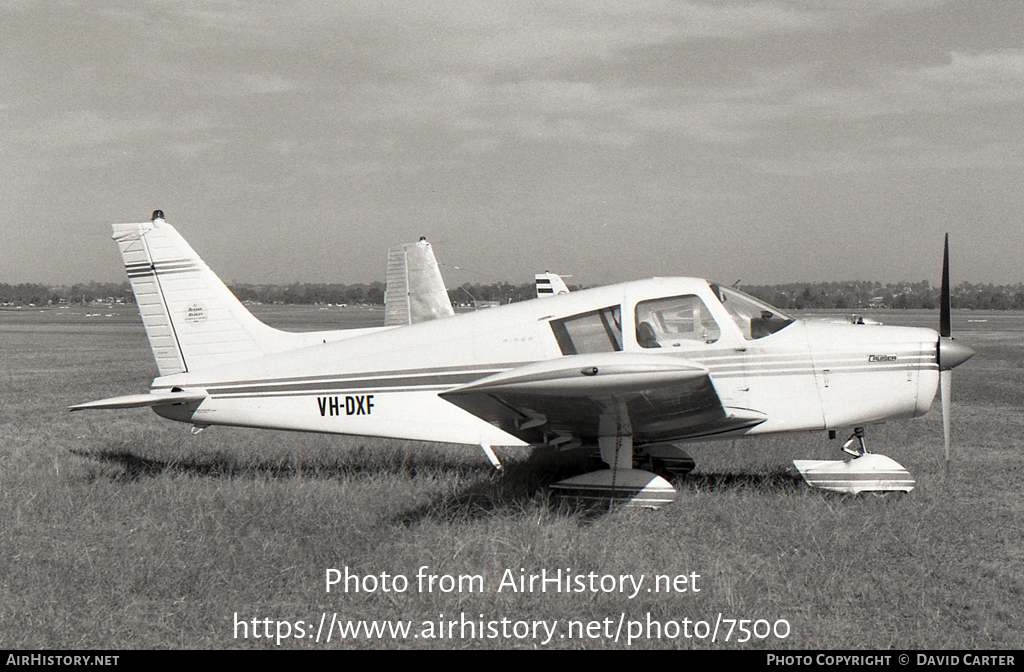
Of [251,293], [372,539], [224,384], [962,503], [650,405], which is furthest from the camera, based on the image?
[251,293]

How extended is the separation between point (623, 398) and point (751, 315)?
1.66m

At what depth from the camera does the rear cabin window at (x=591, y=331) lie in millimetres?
6125

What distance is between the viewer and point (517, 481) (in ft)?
23.5

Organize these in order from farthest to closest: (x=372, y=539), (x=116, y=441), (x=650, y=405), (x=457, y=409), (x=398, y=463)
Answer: (x=116, y=441) → (x=398, y=463) → (x=457, y=409) → (x=650, y=405) → (x=372, y=539)

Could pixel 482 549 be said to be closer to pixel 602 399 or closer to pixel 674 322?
pixel 602 399

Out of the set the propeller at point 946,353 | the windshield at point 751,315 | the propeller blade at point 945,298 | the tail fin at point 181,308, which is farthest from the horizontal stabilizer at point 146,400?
the propeller blade at point 945,298

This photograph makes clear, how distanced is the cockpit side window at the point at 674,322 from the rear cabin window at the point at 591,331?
183 mm

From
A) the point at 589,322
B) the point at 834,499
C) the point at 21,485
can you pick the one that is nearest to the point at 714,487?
the point at 834,499

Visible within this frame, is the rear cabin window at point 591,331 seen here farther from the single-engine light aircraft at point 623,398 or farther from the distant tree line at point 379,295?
the distant tree line at point 379,295

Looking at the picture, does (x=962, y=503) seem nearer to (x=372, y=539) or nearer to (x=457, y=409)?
(x=457, y=409)

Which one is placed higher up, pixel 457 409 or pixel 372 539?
pixel 457 409

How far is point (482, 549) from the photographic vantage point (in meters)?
5.06

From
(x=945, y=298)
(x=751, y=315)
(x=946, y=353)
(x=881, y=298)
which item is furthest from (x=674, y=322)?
(x=881, y=298)

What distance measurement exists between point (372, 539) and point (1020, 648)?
3.95 m
